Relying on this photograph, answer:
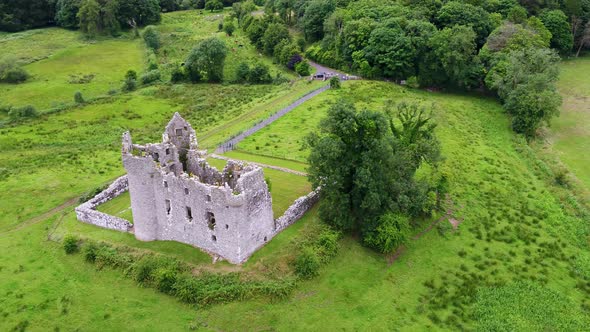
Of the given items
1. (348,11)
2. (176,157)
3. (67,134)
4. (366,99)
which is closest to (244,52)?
(348,11)

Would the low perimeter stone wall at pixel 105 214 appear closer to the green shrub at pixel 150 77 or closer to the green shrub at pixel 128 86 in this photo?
the green shrub at pixel 128 86

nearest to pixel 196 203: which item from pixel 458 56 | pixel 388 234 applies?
pixel 388 234

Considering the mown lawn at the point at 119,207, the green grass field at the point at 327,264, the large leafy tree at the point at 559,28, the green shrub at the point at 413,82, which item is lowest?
the green grass field at the point at 327,264

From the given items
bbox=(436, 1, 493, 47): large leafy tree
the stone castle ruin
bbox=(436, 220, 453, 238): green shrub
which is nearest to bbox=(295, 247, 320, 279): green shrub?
the stone castle ruin

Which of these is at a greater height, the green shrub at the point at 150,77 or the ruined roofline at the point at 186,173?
the ruined roofline at the point at 186,173

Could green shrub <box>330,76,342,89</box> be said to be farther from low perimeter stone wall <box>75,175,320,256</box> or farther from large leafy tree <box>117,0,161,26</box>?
large leafy tree <box>117,0,161,26</box>

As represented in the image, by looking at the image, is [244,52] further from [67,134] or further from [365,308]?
[365,308]

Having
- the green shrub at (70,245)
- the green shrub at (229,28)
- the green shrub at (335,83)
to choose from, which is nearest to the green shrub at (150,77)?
the green shrub at (229,28)

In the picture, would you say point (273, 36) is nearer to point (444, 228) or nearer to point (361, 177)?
point (444, 228)
